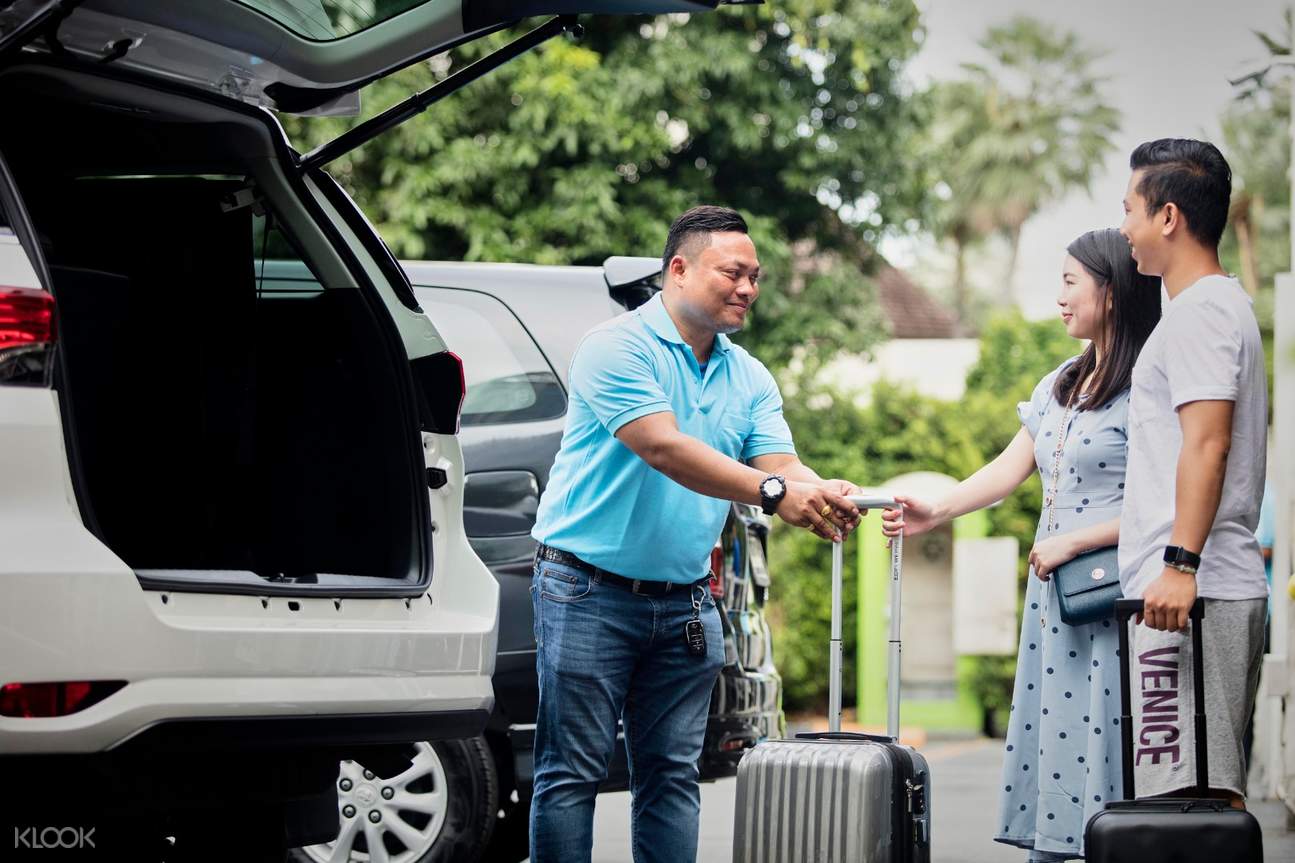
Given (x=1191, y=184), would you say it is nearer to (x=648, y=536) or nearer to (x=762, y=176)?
(x=648, y=536)

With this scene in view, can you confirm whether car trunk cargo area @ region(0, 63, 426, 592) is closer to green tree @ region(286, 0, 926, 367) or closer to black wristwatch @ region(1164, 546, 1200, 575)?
black wristwatch @ region(1164, 546, 1200, 575)

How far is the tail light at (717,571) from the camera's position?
5.83 m

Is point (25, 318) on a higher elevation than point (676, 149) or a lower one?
lower

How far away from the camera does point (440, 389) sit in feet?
15.0

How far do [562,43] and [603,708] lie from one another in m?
11.7

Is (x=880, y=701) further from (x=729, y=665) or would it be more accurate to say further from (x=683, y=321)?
(x=683, y=321)

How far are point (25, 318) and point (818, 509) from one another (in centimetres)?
196

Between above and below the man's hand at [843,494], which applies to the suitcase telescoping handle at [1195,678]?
below

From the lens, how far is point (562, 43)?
15.6 m

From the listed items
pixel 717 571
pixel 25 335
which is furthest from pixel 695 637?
pixel 25 335

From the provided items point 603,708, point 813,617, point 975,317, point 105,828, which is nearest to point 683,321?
point 603,708

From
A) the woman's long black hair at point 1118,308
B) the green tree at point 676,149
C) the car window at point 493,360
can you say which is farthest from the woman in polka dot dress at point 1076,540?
the green tree at point 676,149

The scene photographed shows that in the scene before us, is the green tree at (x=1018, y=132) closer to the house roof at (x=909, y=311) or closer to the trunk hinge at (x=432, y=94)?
the house roof at (x=909, y=311)

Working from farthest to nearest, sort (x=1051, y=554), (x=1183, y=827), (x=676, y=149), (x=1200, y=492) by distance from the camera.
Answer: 1. (x=676, y=149)
2. (x=1051, y=554)
3. (x=1200, y=492)
4. (x=1183, y=827)
